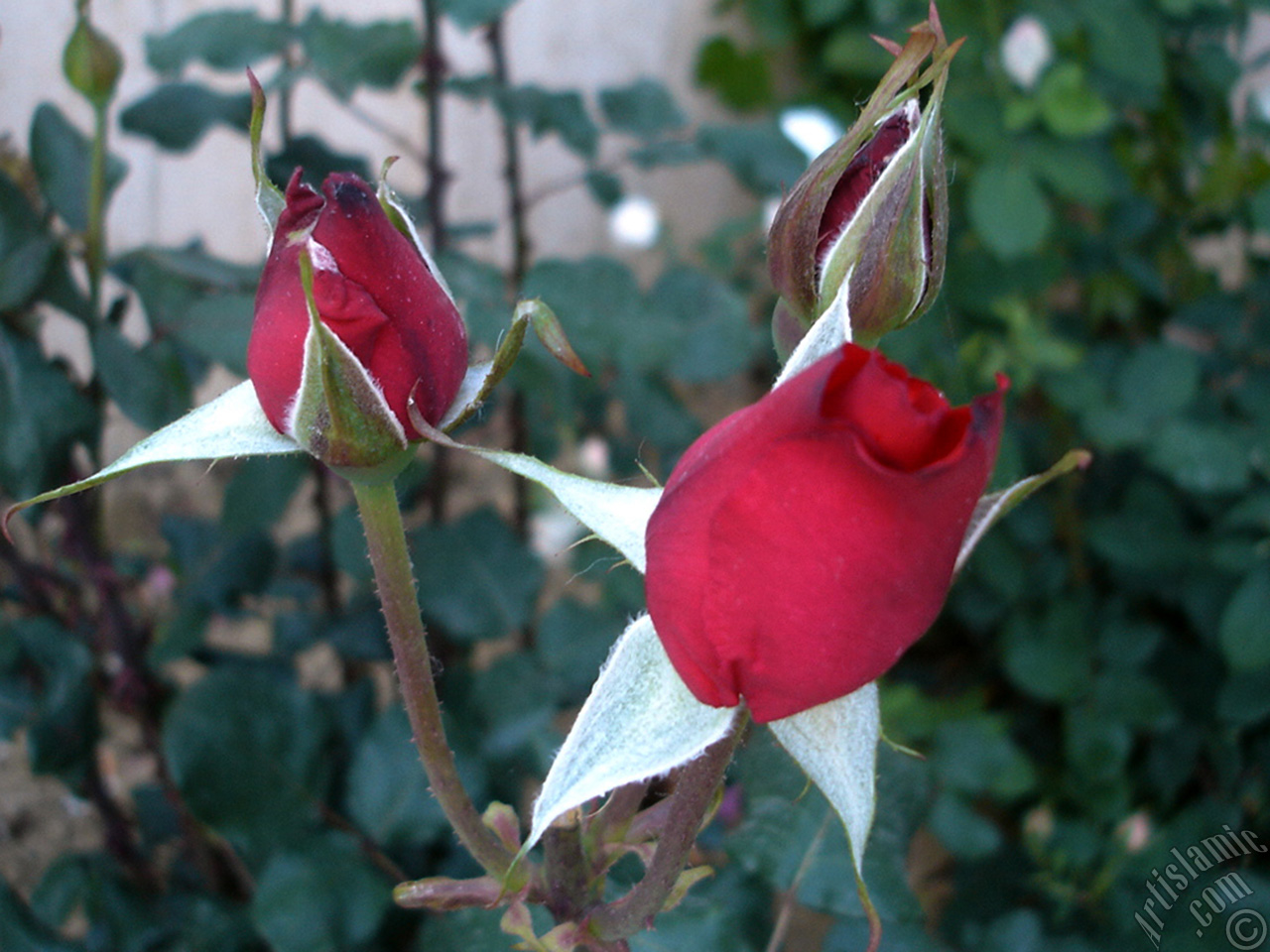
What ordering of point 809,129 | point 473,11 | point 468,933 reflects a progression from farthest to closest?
point 809,129
point 473,11
point 468,933

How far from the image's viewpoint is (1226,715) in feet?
3.42

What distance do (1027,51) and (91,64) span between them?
90cm

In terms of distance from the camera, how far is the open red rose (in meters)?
0.34

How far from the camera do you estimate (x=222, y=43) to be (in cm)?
90

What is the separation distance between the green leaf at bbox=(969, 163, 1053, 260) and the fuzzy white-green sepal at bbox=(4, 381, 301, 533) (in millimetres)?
899

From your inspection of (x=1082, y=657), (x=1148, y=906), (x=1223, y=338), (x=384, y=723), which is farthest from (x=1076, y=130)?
(x=384, y=723)

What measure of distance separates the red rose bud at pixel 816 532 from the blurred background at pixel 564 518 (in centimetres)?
22

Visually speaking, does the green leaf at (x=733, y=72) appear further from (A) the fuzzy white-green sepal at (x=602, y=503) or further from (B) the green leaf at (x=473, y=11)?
(A) the fuzzy white-green sepal at (x=602, y=503)

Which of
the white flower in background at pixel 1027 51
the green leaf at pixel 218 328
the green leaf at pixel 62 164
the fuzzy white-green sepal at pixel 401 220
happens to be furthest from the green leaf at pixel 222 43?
the white flower in background at pixel 1027 51

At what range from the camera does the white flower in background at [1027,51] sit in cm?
111

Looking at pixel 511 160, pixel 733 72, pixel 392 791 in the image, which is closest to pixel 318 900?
pixel 392 791

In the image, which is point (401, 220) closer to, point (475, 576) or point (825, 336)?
point (825, 336)

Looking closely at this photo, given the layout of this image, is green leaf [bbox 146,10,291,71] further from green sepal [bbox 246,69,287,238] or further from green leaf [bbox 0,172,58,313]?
green sepal [bbox 246,69,287,238]

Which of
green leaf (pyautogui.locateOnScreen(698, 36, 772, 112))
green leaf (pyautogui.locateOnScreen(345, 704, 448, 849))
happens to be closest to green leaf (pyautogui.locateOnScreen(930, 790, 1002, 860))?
green leaf (pyautogui.locateOnScreen(345, 704, 448, 849))
